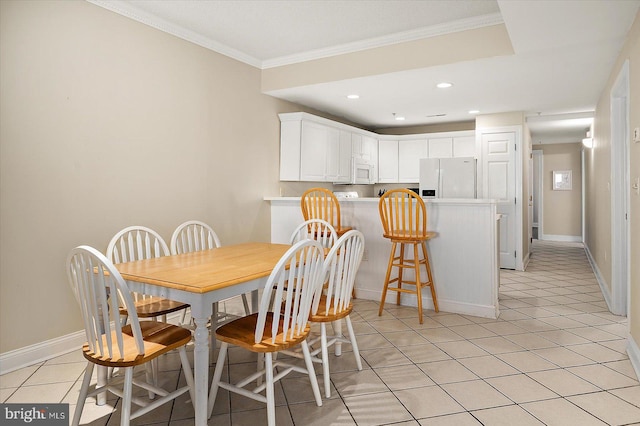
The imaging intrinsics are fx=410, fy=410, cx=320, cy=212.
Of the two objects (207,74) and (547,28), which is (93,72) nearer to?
(207,74)

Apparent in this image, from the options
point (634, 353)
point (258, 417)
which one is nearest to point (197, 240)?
point (258, 417)

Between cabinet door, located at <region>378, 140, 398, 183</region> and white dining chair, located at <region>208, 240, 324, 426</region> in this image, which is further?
cabinet door, located at <region>378, 140, 398, 183</region>

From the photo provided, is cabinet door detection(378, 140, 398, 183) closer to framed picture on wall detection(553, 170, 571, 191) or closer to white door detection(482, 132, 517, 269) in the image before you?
white door detection(482, 132, 517, 269)

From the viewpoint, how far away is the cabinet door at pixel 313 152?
4.82 m

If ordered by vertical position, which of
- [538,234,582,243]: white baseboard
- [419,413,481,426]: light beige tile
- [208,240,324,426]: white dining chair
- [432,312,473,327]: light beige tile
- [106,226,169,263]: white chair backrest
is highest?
[106,226,169,263]: white chair backrest

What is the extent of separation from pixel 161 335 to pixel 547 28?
9.95 feet

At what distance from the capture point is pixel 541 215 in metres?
9.36

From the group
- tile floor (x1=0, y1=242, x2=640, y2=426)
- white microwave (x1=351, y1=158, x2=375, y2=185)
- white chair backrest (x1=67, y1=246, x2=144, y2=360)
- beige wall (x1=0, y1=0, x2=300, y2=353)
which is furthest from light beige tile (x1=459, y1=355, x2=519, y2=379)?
white microwave (x1=351, y1=158, x2=375, y2=185)

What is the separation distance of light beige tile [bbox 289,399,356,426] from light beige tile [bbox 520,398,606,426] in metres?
0.89

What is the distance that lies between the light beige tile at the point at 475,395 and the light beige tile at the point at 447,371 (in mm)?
57

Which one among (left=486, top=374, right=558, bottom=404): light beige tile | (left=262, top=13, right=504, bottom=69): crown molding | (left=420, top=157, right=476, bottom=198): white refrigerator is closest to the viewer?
(left=486, top=374, right=558, bottom=404): light beige tile

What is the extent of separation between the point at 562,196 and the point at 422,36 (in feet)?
23.6

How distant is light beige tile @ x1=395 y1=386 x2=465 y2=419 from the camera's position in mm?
1979

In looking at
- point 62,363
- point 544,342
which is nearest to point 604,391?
point 544,342
